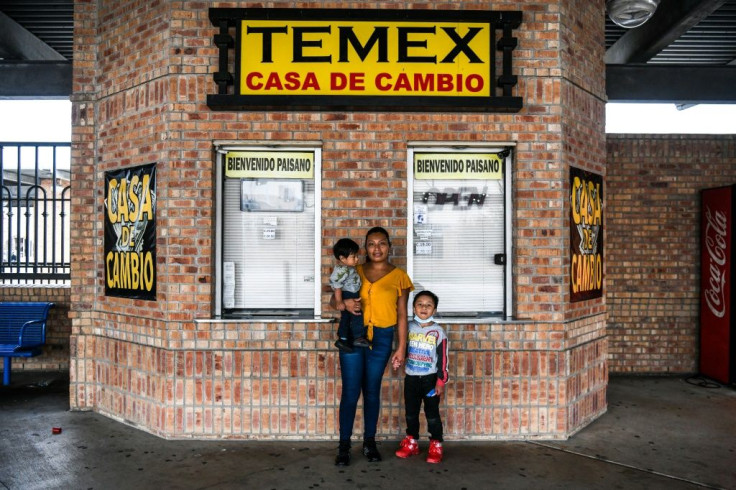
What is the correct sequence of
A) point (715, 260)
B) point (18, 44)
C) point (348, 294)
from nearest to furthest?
point (348, 294), point (715, 260), point (18, 44)

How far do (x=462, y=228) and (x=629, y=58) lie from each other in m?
4.98

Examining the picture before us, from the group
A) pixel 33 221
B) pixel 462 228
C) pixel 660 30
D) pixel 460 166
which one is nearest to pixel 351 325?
pixel 462 228

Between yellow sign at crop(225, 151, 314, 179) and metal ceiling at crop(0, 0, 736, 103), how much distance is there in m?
4.00

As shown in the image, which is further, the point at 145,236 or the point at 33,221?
the point at 33,221

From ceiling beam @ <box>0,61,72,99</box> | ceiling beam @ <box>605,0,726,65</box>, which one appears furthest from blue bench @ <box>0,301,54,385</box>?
ceiling beam @ <box>605,0,726,65</box>

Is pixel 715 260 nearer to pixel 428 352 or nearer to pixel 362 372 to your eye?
pixel 428 352

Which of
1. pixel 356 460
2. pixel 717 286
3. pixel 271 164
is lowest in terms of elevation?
pixel 356 460

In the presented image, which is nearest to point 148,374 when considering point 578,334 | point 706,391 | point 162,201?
point 162,201

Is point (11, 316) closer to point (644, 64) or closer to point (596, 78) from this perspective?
point (596, 78)

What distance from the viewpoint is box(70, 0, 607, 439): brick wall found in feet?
17.1

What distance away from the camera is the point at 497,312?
5512 millimetres

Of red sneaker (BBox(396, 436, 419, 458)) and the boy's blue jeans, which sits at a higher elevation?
the boy's blue jeans

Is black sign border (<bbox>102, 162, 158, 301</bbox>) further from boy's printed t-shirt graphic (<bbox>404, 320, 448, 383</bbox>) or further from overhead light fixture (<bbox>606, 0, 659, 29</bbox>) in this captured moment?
overhead light fixture (<bbox>606, 0, 659, 29</bbox>)

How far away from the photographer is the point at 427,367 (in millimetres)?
4645
